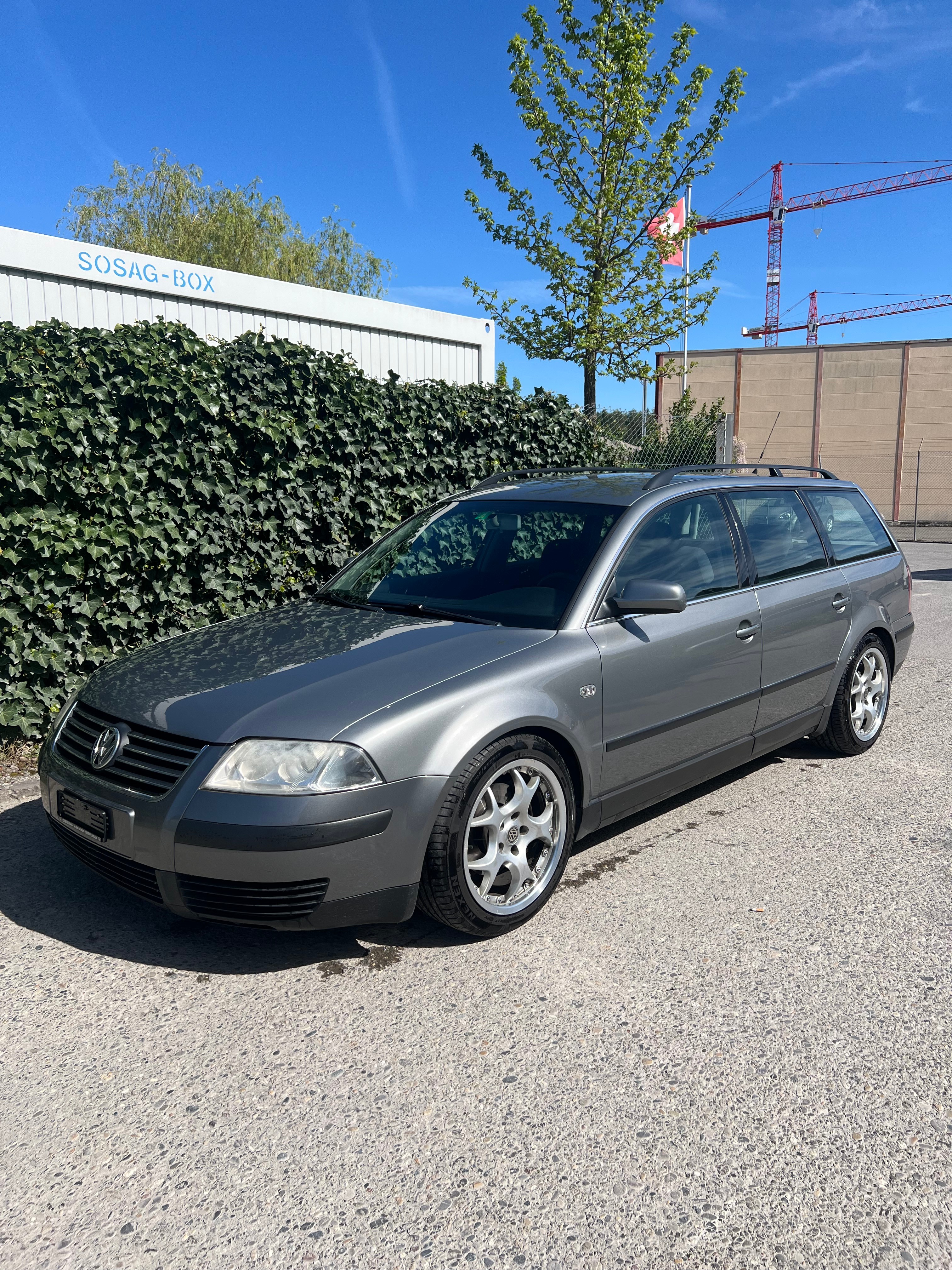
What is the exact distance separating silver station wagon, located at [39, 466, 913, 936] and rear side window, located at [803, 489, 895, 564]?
5.7 inches

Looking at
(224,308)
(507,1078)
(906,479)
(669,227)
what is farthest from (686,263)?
(906,479)

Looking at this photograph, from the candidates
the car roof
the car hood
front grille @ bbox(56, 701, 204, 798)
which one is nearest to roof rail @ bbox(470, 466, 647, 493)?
the car roof

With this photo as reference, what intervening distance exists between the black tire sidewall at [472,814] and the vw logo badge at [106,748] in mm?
1173

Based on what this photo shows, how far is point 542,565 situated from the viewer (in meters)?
4.03

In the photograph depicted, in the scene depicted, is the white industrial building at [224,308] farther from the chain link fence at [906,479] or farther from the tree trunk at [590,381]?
the chain link fence at [906,479]

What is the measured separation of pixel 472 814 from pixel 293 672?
0.81 metres

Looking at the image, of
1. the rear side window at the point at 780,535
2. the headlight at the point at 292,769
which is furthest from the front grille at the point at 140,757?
the rear side window at the point at 780,535

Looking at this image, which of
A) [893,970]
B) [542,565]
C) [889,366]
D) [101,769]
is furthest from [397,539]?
[889,366]

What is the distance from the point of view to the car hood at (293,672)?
306 cm

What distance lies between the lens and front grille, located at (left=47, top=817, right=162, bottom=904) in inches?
121

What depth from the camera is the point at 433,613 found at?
3945mm

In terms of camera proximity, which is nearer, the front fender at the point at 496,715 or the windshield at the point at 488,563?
the front fender at the point at 496,715

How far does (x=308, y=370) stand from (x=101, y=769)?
3.95 meters

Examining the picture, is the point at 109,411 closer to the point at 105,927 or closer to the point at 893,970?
the point at 105,927
